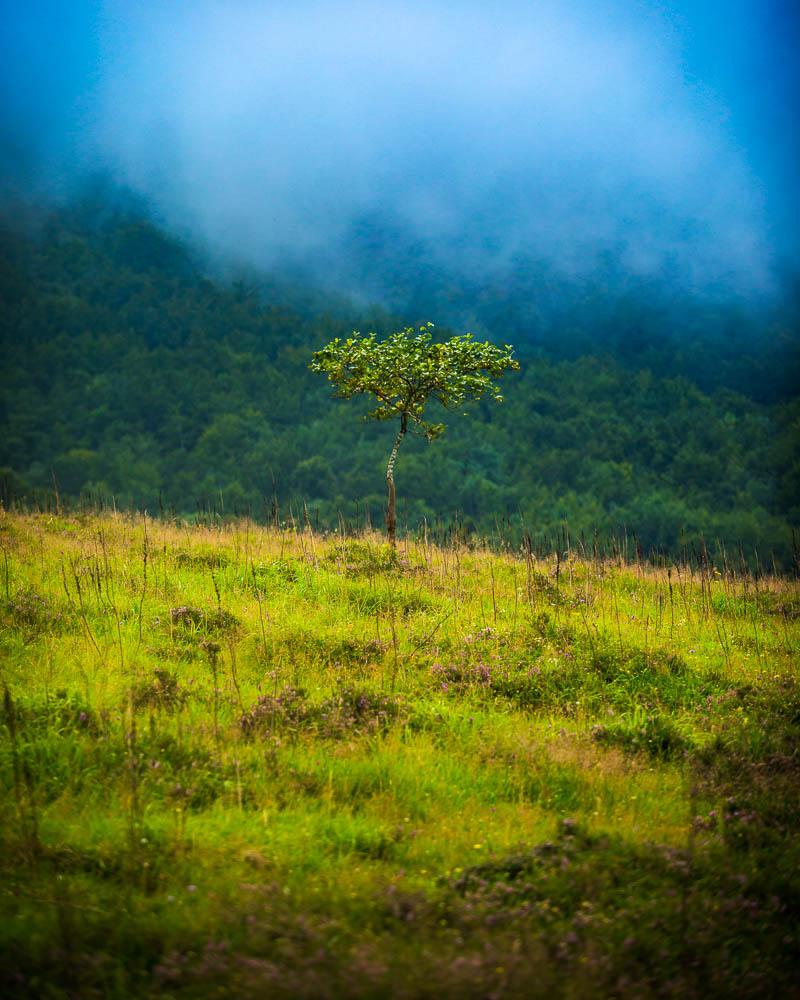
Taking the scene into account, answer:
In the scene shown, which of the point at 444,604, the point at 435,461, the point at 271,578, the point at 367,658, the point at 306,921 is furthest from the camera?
the point at 435,461

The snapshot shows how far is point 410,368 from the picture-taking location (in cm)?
2058

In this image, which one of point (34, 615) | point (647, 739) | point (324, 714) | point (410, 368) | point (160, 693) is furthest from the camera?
point (410, 368)

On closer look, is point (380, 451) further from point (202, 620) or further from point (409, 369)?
point (202, 620)

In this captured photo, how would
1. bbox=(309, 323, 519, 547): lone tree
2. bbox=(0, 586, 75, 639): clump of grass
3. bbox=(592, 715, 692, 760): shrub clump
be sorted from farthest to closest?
bbox=(309, 323, 519, 547): lone tree → bbox=(0, 586, 75, 639): clump of grass → bbox=(592, 715, 692, 760): shrub clump

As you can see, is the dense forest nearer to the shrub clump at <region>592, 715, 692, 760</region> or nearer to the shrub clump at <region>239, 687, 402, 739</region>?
the shrub clump at <region>592, 715, 692, 760</region>

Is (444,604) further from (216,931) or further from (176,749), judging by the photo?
(216,931)

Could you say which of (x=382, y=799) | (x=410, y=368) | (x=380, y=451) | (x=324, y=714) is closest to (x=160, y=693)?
(x=324, y=714)

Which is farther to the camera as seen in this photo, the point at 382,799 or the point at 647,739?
the point at 647,739

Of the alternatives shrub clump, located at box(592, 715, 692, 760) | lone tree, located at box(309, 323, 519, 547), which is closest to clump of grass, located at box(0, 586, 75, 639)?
shrub clump, located at box(592, 715, 692, 760)

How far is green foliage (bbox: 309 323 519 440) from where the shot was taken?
67.4 feet

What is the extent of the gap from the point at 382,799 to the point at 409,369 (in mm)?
15369

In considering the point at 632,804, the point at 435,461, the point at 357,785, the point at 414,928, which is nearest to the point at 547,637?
the point at 632,804

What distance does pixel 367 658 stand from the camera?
10.5 meters

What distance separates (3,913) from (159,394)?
18695 centimetres
